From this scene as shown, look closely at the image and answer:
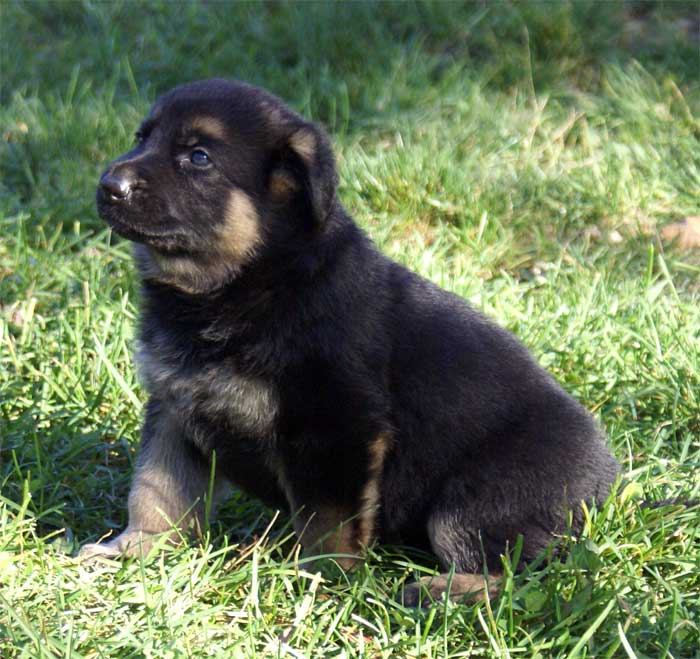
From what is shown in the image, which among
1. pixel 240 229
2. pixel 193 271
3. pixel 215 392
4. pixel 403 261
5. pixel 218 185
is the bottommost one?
pixel 403 261

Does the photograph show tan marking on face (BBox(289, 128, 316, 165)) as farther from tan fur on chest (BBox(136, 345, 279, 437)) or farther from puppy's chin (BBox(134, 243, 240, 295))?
tan fur on chest (BBox(136, 345, 279, 437))

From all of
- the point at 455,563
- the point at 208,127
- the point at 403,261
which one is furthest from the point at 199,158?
the point at 403,261

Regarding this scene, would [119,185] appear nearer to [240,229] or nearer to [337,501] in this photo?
[240,229]

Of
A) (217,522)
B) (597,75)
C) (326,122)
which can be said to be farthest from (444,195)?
(217,522)

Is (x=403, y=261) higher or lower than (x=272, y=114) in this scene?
lower

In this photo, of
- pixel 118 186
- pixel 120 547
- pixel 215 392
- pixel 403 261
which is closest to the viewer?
pixel 118 186

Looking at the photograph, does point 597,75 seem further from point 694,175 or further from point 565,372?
point 565,372

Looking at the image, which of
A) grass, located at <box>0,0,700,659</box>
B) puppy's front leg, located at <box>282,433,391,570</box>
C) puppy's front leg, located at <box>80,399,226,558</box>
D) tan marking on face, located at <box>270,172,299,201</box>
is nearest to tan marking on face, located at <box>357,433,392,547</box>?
puppy's front leg, located at <box>282,433,391,570</box>
